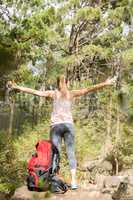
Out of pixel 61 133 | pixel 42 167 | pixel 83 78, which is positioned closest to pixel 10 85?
pixel 61 133

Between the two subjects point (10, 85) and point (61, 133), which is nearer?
point (10, 85)

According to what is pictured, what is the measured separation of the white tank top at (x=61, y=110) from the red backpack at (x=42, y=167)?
0.34 metres

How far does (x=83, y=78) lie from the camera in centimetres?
2394

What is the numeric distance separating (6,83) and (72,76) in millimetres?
16890

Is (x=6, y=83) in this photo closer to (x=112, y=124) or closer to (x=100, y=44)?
(x=112, y=124)

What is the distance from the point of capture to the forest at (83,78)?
13.9 m

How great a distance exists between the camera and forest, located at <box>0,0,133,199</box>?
13920 millimetres

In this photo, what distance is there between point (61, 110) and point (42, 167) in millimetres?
679

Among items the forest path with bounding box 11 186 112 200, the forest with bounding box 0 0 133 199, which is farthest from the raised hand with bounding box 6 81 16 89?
the forest with bounding box 0 0 133 199

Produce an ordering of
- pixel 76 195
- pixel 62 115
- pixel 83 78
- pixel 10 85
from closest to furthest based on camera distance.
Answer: pixel 76 195 < pixel 10 85 < pixel 62 115 < pixel 83 78

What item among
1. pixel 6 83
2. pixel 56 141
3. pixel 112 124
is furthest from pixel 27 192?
pixel 112 124

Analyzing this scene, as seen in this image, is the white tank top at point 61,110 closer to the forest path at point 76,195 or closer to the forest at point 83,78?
the forest path at point 76,195

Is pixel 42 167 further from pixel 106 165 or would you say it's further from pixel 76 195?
pixel 106 165

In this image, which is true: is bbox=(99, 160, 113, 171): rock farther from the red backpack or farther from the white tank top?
the red backpack
